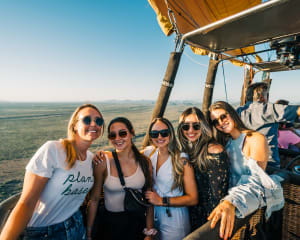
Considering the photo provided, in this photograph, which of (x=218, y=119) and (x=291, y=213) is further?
(x=218, y=119)

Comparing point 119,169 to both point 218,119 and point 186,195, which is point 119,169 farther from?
point 218,119

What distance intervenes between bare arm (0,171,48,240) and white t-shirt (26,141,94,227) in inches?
2.5

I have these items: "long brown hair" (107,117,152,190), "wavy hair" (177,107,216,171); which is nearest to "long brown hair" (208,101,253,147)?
"wavy hair" (177,107,216,171)

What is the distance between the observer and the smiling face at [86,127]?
1.86 m

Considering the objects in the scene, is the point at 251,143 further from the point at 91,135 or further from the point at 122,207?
the point at 91,135

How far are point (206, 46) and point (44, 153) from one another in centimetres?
332

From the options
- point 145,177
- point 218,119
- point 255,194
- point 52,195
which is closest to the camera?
point 255,194

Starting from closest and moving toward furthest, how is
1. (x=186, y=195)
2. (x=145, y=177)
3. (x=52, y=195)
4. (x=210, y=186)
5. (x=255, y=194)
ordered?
(x=255, y=194) → (x=52, y=195) → (x=210, y=186) → (x=186, y=195) → (x=145, y=177)

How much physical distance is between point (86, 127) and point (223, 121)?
1.75 metres

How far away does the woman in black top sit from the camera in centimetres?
159

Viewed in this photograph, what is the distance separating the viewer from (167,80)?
100 inches

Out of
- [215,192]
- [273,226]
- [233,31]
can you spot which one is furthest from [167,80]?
[273,226]

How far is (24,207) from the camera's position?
130 cm

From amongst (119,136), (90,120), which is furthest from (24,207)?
(119,136)
